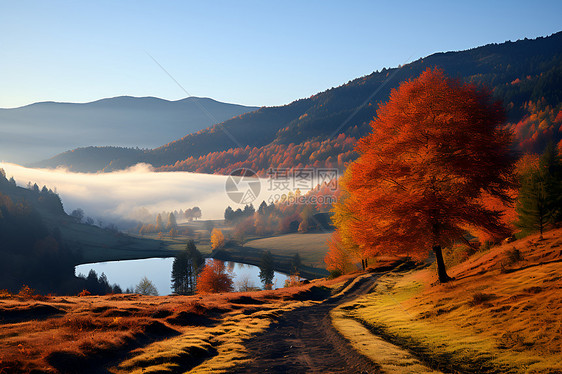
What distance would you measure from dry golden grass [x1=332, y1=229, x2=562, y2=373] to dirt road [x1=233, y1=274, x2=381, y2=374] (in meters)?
2.84

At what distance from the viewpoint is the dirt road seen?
13594 mm

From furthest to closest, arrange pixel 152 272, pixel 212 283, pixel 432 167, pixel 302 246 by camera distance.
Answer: pixel 152 272 → pixel 302 246 → pixel 212 283 → pixel 432 167

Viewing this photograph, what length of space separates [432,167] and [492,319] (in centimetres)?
1026

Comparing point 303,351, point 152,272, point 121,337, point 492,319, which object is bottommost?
point 152,272

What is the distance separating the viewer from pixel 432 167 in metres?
22.0

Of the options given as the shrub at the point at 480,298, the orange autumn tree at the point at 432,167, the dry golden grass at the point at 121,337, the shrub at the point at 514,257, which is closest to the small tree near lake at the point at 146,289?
the dry golden grass at the point at 121,337

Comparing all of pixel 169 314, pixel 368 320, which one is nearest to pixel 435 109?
pixel 368 320

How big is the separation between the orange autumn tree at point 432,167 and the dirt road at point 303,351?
7.70m

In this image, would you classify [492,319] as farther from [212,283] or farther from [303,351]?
[212,283]

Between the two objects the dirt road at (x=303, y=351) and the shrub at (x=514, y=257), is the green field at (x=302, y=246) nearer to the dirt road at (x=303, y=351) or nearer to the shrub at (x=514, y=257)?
the shrub at (x=514, y=257)

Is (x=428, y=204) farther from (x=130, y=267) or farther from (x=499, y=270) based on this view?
(x=130, y=267)

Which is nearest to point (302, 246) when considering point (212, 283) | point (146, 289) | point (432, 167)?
point (146, 289)

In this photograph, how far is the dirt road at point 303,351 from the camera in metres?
13.6

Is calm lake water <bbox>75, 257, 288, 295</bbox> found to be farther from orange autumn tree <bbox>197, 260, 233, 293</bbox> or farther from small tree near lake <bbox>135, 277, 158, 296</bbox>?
orange autumn tree <bbox>197, 260, 233, 293</bbox>
